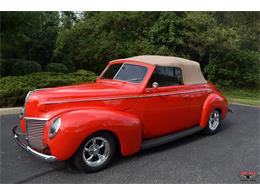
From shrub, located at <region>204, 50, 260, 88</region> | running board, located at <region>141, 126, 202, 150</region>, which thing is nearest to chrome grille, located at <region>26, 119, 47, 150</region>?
running board, located at <region>141, 126, 202, 150</region>

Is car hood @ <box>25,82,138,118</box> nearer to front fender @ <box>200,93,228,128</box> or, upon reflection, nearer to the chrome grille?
the chrome grille

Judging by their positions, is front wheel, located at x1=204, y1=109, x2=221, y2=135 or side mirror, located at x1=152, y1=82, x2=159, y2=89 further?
front wheel, located at x1=204, y1=109, x2=221, y2=135

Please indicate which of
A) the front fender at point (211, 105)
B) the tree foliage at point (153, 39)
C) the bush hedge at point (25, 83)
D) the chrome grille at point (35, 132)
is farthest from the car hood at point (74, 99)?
the tree foliage at point (153, 39)

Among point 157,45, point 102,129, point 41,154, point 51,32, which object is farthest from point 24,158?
point 51,32

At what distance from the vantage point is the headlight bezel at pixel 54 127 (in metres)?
4.50

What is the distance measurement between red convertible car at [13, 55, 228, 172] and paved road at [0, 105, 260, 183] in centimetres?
24

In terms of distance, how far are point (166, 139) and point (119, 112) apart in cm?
127

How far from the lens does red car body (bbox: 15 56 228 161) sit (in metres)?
4.57

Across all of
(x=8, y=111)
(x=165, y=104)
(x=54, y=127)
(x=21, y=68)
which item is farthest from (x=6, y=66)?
(x=54, y=127)

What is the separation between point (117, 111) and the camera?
17.4ft

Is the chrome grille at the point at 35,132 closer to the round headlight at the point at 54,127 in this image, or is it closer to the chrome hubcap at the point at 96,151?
the round headlight at the point at 54,127

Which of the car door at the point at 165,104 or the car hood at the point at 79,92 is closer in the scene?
the car hood at the point at 79,92

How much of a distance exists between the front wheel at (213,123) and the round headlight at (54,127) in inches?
153

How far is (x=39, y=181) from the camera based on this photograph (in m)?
4.50
